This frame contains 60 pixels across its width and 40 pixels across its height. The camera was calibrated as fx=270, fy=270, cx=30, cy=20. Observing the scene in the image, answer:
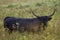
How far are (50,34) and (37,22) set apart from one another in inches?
34.4

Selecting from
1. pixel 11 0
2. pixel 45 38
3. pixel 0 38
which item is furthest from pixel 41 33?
pixel 11 0

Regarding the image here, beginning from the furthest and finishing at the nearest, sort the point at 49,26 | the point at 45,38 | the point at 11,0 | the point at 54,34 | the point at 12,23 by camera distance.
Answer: the point at 11,0, the point at 49,26, the point at 12,23, the point at 54,34, the point at 45,38

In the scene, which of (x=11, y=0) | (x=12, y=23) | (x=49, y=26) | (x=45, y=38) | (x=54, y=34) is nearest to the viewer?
(x=45, y=38)

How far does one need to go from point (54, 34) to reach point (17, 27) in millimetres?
1281

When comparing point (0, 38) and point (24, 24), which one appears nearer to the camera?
point (0, 38)

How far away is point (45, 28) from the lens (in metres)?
9.09

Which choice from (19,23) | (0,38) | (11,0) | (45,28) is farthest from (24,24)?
(11,0)

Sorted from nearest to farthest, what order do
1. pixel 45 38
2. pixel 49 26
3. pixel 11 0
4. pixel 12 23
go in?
1. pixel 45 38
2. pixel 12 23
3. pixel 49 26
4. pixel 11 0

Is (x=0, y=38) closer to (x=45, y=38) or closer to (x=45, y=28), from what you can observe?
(x=45, y=38)

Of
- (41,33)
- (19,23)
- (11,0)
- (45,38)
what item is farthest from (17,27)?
(11,0)

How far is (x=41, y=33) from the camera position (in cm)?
864

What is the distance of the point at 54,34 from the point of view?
325 inches

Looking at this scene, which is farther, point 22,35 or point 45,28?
point 45,28

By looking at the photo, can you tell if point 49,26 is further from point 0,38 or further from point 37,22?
point 0,38
